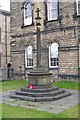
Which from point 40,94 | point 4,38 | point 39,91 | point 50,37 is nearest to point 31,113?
point 40,94

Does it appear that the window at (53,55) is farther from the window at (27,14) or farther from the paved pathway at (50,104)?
the paved pathway at (50,104)

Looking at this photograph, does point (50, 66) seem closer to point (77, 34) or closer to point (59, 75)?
point (59, 75)

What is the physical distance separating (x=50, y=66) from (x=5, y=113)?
11574 millimetres

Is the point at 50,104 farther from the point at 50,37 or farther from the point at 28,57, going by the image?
the point at 28,57

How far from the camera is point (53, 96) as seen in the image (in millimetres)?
10023

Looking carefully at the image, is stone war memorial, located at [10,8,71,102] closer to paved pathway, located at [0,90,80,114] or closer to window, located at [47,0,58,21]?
paved pathway, located at [0,90,80,114]

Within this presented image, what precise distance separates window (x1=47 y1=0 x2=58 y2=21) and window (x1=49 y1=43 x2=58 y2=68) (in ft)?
8.23

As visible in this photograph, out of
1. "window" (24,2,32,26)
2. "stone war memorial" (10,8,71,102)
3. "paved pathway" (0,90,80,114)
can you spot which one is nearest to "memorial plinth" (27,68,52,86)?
"stone war memorial" (10,8,71,102)

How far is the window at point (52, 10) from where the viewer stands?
1886cm

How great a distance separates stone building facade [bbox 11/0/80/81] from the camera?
17406 mm

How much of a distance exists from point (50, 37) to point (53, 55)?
1.64m

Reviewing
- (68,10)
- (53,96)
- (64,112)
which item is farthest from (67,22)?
(64,112)

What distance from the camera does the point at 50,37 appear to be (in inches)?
739

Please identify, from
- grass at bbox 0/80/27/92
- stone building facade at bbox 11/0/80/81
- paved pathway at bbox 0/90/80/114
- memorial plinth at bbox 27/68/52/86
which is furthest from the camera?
stone building facade at bbox 11/0/80/81
